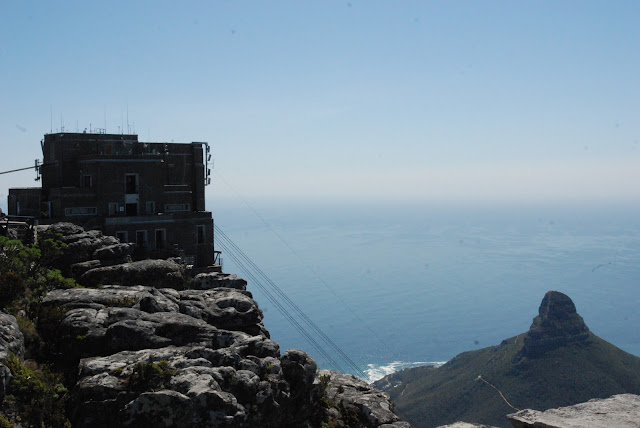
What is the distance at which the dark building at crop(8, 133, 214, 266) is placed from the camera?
1567 inches

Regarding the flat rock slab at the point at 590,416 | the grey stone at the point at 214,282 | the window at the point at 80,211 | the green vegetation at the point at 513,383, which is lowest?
the green vegetation at the point at 513,383

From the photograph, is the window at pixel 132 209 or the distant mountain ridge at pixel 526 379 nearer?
the window at pixel 132 209

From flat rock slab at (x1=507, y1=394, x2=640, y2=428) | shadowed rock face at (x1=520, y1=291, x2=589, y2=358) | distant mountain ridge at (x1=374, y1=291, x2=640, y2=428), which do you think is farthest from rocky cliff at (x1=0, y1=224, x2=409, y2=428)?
shadowed rock face at (x1=520, y1=291, x2=589, y2=358)

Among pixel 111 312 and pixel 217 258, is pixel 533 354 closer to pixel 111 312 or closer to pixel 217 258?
pixel 217 258

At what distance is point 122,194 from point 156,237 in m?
4.04

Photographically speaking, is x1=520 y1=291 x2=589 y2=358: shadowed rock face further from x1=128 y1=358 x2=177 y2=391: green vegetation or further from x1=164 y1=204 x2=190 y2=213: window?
x1=128 y1=358 x2=177 y2=391: green vegetation

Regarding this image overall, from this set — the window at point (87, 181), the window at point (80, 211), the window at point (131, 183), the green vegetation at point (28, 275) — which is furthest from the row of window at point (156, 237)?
the green vegetation at point (28, 275)

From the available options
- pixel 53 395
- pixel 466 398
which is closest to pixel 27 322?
pixel 53 395

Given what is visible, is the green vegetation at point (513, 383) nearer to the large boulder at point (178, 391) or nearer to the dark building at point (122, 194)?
the dark building at point (122, 194)

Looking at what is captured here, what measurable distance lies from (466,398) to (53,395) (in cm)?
16379

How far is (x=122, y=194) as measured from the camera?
41.3m

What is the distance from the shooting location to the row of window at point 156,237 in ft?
132

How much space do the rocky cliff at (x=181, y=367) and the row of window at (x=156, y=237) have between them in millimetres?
22009

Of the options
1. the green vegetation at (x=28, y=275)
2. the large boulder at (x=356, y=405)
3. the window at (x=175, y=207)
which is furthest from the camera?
the window at (x=175, y=207)
